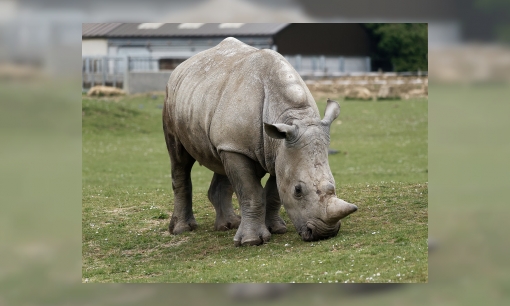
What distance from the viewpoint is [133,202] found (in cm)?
1576

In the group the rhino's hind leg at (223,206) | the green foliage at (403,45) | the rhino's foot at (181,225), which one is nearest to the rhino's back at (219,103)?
the rhino's hind leg at (223,206)

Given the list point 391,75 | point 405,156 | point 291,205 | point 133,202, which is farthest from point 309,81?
point 291,205

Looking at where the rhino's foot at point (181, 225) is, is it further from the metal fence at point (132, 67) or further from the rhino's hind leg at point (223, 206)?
the metal fence at point (132, 67)

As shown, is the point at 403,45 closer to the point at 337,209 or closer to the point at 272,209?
the point at 272,209

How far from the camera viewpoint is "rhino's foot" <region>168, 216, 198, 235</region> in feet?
41.9

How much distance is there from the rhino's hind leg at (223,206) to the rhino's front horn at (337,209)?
3042 mm

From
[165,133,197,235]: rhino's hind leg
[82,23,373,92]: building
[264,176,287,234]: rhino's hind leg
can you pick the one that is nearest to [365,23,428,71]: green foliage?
[82,23,373,92]: building

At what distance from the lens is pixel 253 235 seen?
35.9 feet

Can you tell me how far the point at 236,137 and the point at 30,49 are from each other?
3473 millimetres

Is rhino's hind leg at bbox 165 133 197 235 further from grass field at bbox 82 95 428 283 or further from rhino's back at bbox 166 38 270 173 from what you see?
rhino's back at bbox 166 38 270 173

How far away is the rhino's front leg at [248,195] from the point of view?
1081cm

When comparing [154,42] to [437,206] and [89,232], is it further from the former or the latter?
[437,206]

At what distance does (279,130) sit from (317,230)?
4.55ft

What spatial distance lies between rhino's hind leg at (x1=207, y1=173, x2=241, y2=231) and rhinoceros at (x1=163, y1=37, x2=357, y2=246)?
0.02m
